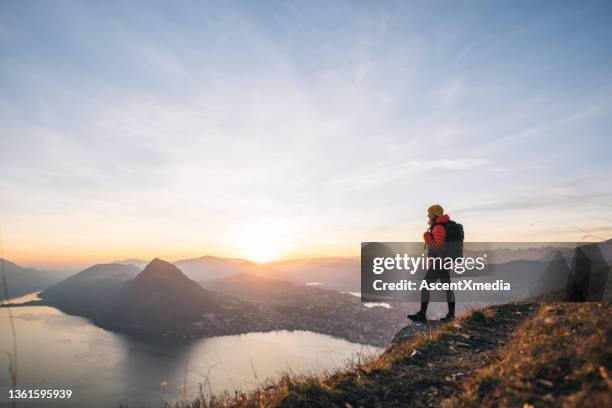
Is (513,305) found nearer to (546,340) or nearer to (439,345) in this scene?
(439,345)

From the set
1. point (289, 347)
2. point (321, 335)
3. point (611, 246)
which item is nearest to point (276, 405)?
point (611, 246)

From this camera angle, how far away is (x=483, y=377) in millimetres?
4562

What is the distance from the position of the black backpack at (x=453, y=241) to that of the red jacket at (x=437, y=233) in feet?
0.62

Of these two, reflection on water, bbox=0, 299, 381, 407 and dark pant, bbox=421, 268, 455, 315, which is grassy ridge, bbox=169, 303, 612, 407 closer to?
dark pant, bbox=421, 268, 455, 315

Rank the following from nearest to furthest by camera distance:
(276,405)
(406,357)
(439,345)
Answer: (276,405) < (406,357) < (439,345)

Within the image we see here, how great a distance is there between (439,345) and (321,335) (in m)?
202

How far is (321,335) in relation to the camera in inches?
7648

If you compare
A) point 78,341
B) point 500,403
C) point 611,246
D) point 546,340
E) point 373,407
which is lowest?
point 78,341

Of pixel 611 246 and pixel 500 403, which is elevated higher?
pixel 611 246

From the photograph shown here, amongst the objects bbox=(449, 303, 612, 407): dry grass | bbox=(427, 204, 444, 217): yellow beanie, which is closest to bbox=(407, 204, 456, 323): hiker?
bbox=(427, 204, 444, 217): yellow beanie

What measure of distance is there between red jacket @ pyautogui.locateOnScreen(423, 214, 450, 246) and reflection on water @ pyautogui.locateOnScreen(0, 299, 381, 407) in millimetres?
82530

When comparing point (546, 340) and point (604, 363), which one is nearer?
point (604, 363)

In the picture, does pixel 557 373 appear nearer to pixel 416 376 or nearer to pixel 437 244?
pixel 416 376

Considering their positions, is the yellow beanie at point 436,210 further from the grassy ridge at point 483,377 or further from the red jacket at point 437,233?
the grassy ridge at point 483,377
